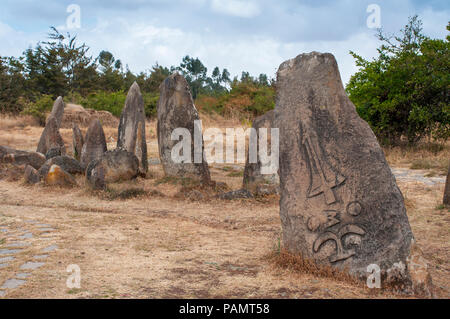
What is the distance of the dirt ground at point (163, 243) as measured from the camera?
3.90m

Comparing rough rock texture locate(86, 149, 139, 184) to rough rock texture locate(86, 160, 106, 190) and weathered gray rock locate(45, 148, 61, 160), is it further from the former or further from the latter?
weathered gray rock locate(45, 148, 61, 160)

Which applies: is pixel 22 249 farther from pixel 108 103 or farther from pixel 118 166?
pixel 108 103

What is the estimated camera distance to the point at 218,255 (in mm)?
5062

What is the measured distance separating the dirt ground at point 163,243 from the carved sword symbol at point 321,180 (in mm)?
735

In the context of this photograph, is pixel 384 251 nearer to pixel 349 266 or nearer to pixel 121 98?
pixel 349 266

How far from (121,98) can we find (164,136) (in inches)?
635

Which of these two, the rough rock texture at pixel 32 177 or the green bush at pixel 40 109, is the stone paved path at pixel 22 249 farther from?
the green bush at pixel 40 109

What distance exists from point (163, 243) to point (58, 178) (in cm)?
488

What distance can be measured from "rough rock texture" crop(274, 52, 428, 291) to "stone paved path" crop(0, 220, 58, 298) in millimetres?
2463

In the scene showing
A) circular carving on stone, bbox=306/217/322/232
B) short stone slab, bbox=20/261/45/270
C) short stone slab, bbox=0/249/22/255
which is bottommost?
short stone slab, bbox=20/261/45/270

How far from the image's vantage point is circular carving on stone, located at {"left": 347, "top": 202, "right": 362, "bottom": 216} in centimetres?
409

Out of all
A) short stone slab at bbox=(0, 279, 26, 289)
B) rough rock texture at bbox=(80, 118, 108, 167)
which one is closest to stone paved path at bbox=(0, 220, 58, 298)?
short stone slab at bbox=(0, 279, 26, 289)

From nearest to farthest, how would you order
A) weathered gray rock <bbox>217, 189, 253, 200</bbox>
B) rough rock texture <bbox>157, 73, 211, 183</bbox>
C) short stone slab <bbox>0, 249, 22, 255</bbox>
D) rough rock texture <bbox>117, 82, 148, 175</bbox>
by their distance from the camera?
short stone slab <bbox>0, 249, 22, 255</bbox>
weathered gray rock <bbox>217, 189, 253, 200</bbox>
rough rock texture <bbox>157, 73, 211, 183</bbox>
rough rock texture <bbox>117, 82, 148, 175</bbox>
